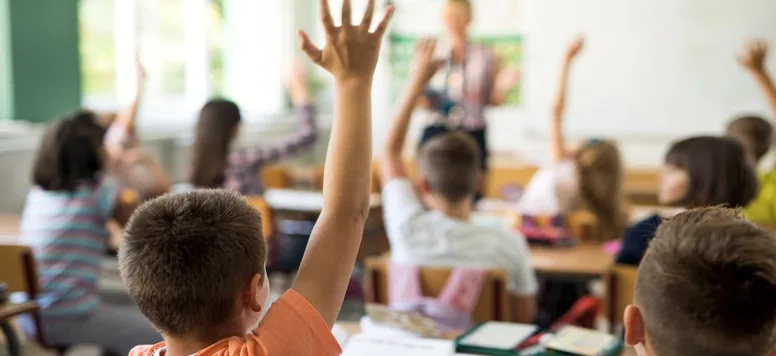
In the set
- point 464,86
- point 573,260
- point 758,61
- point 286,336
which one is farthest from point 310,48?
point 464,86

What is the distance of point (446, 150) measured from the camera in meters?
2.66

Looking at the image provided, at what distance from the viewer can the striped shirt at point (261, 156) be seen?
14.5 ft

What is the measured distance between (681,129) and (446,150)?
14.4ft

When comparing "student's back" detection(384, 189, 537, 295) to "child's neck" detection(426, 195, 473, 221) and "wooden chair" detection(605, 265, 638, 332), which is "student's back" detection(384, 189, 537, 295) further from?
"wooden chair" detection(605, 265, 638, 332)

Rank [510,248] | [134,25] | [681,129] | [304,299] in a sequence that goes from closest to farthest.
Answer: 1. [304,299]
2. [510,248]
3. [134,25]
4. [681,129]

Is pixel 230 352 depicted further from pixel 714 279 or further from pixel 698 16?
pixel 698 16

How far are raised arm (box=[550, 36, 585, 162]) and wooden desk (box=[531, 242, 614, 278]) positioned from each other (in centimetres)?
75

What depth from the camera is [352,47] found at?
4.07ft

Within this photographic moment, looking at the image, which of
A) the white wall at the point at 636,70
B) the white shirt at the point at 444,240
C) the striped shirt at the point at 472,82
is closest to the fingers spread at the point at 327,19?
the white shirt at the point at 444,240

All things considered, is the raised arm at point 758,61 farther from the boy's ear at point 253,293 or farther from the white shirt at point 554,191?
the boy's ear at point 253,293

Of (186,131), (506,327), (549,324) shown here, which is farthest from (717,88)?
(506,327)

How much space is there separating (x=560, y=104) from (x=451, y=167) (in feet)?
4.79

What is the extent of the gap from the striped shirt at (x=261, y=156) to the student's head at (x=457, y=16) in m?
0.88

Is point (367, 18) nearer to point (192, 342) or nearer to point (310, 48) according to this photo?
point (310, 48)
